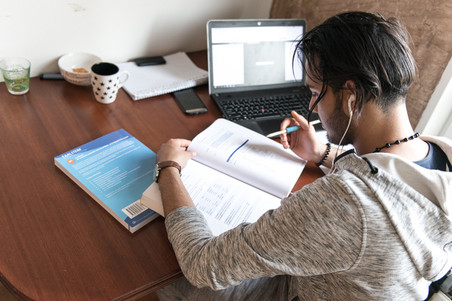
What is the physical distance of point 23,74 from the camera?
3.44ft

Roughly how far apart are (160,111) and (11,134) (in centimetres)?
41

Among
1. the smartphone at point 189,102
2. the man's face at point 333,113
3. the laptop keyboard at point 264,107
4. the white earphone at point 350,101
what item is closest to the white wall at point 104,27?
the smartphone at point 189,102

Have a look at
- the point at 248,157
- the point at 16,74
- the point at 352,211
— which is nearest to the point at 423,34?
the point at 248,157

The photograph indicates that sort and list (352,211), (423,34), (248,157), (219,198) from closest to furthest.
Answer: (352,211) < (219,198) < (248,157) < (423,34)

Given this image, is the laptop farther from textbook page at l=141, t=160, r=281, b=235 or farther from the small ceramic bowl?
the small ceramic bowl

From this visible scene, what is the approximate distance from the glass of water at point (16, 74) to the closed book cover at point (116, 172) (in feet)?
1.06

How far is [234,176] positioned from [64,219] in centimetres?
40

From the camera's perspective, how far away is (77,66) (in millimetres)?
1175

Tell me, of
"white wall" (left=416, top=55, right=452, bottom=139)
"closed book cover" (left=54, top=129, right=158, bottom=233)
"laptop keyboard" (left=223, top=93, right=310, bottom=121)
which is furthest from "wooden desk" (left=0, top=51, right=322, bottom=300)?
"white wall" (left=416, top=55, right=452, bottom=139)

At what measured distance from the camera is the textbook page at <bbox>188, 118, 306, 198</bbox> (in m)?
0.93

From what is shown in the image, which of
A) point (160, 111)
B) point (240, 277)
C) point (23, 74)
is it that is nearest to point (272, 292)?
point (240, 277)

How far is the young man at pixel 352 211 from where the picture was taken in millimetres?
585

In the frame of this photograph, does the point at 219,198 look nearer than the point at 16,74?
Yes

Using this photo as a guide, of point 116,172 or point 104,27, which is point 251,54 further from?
point 116,172
